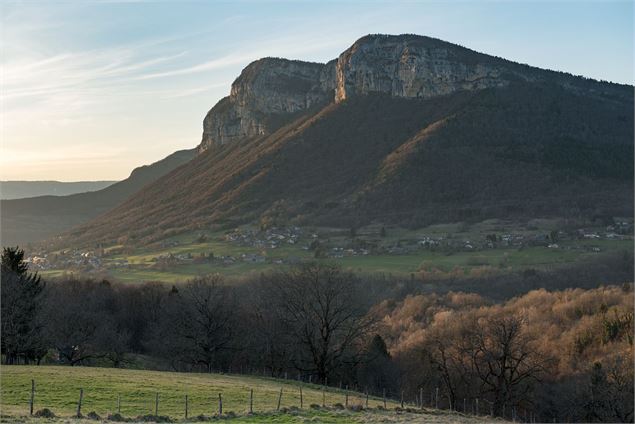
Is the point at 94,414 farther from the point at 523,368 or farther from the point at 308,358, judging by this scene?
the point at 523,368

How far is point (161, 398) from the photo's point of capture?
28.0 m

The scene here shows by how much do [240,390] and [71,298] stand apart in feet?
152

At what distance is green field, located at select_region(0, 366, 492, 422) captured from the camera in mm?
24469

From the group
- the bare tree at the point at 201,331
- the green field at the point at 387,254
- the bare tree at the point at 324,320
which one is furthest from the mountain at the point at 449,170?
the bare tree at the point at 324,320

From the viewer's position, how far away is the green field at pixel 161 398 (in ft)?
80.3

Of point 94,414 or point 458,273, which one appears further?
point 458,273

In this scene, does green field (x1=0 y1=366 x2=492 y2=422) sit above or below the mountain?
below

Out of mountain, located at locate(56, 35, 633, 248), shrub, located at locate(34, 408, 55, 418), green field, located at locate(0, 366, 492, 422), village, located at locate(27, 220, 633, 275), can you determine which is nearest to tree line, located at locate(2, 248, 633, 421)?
green field, located at locate(0, 366, 492, 422)

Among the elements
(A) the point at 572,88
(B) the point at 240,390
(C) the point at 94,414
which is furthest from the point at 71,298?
(A) the point at 572,88

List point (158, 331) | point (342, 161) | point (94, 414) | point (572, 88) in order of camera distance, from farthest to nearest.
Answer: point (572, 88), point (342, 161), point (158, 331), point (94, 414)

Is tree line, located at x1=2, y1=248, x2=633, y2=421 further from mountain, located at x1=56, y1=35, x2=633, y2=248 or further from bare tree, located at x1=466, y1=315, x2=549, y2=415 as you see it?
mountain, located at x1=56, y1=35, x2=633, y2=248

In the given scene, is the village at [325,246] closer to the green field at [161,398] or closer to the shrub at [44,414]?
the green field at [161,398]

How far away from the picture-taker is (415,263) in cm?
11369

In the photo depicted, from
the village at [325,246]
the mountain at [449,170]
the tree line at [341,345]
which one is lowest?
the tree line at [341,345]
